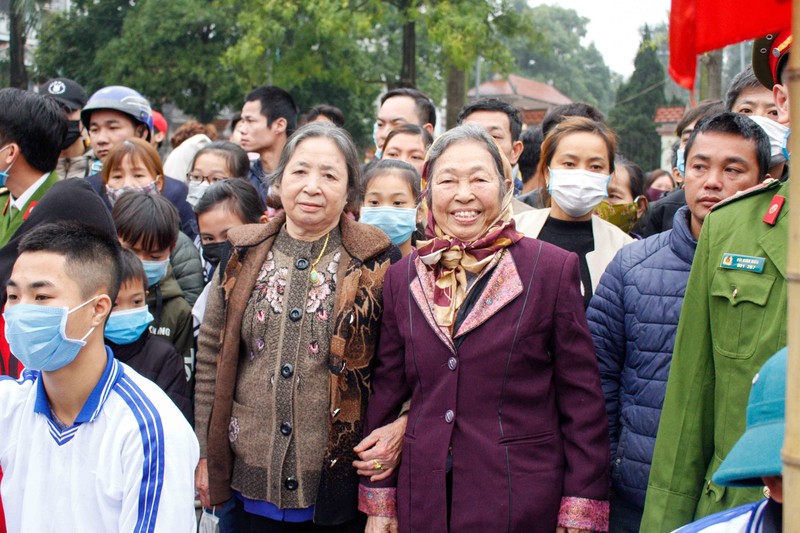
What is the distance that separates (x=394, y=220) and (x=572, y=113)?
5.34 feet

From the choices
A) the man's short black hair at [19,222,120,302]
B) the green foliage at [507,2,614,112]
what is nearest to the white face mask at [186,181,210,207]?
the man's short black hair at [19,222,120,302]

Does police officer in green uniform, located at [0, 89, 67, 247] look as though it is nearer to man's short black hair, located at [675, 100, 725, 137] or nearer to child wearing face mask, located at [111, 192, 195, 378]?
child wearing face mask, located at [111, 192, 195, 378]

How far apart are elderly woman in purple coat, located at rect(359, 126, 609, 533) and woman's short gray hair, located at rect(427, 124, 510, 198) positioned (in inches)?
5.6

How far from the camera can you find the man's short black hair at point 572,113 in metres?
5.13

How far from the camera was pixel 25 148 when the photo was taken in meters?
3.96

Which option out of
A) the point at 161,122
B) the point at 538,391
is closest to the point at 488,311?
the point at 538,391

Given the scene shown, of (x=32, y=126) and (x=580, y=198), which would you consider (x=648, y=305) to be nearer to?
(x=580, y=198)

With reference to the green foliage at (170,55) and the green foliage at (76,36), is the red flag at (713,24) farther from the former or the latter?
the green foliage at (76,36)

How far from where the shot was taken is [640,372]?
3.18 metres

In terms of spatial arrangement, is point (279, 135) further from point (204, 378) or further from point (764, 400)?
point (764, 400)

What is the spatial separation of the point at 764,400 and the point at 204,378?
2.37m

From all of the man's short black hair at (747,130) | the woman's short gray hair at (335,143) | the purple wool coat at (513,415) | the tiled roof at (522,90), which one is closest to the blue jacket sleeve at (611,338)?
the purple wool coat at (513,415)

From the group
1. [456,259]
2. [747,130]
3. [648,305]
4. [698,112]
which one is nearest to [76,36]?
[698,112]

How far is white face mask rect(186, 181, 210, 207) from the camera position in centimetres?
577
